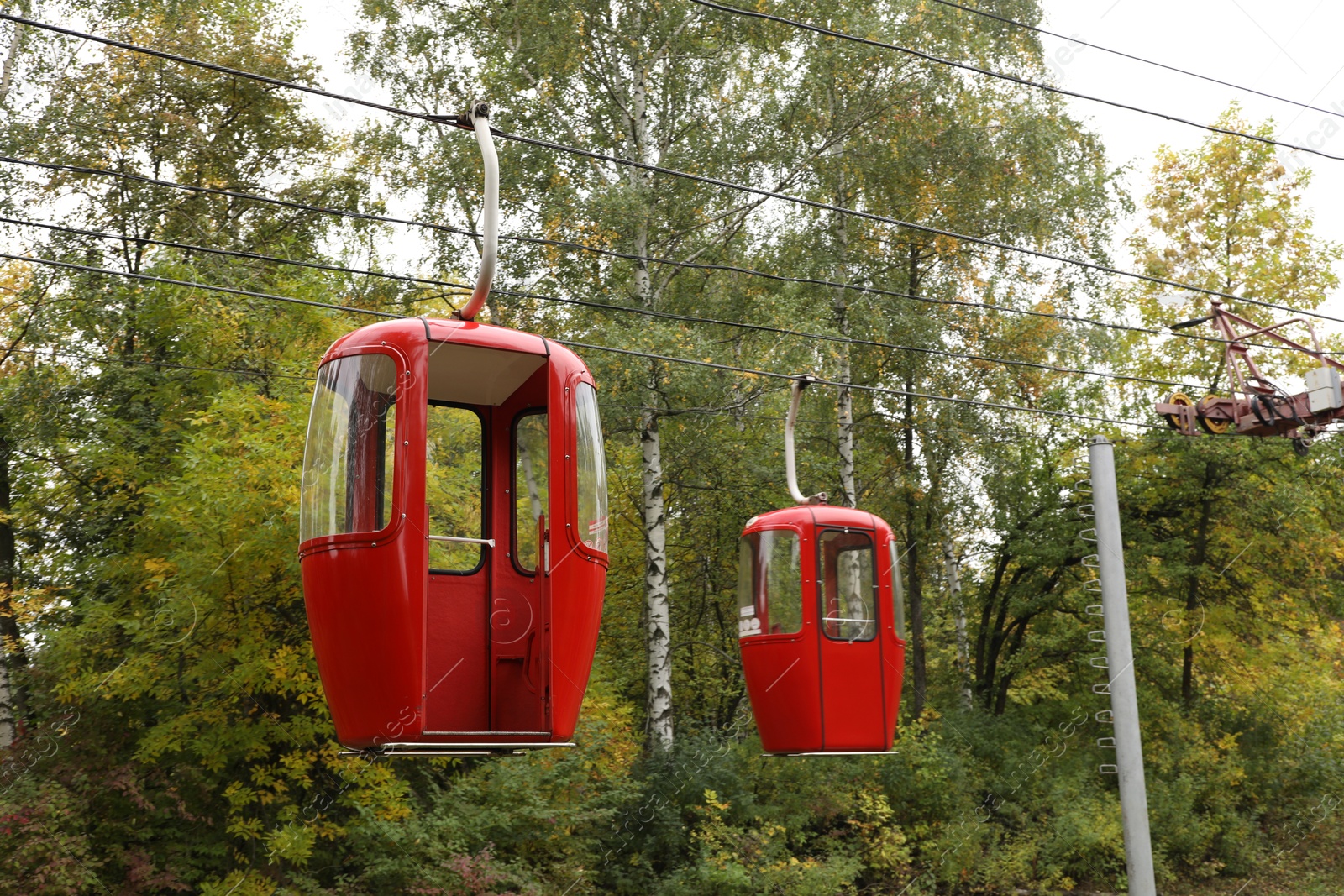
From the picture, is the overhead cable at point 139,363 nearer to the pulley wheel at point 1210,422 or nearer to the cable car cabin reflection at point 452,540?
the cable car cabin reflection at point 452,540

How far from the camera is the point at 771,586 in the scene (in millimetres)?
9781

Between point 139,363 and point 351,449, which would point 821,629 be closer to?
point 351,449

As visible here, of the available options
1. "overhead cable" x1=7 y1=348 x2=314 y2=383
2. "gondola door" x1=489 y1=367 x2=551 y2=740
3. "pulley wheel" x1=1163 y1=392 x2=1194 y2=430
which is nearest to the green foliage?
"overhead cable" x1=7 y1=348 x2=314 y2=383

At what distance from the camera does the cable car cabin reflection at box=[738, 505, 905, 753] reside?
944 centimetres

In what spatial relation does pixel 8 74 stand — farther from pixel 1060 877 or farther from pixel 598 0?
pixel 1060 877

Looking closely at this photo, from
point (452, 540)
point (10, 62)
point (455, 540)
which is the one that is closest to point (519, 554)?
point (452, 540)

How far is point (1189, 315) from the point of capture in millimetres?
21281

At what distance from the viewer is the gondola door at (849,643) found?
9.45 meters

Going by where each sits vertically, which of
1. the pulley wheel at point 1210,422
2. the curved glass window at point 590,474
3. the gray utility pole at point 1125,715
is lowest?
the gray utility pole at point 1125,715

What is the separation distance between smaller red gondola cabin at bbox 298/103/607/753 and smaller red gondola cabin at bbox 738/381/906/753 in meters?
3.20

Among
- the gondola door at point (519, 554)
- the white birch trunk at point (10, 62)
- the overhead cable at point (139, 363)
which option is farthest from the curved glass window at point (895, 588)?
the white birch trunk at point (10, 62)

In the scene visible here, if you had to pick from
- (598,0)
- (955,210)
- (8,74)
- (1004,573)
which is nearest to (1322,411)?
(955,210)

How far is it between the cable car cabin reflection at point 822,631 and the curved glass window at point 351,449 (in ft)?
14.9

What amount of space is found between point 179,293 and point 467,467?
708 cm
